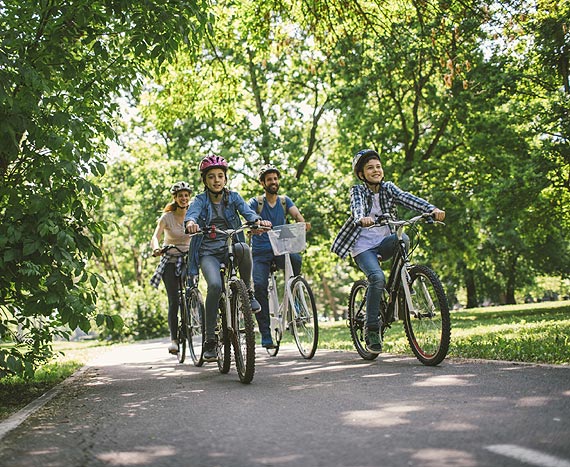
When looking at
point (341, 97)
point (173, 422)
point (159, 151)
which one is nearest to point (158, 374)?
point (173, 422)

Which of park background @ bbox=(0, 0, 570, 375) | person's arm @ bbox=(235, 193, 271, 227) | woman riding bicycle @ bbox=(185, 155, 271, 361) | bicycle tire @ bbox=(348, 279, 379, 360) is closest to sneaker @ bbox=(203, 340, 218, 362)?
woman riding bicycle @ bbox=(185, 155, 271, 361)

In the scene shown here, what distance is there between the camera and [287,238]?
8461mm

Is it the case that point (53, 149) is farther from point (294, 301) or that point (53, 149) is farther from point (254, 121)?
point (254, 121)

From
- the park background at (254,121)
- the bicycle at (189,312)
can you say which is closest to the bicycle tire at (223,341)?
the bicycle at (189,312)

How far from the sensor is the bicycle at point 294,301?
815cm

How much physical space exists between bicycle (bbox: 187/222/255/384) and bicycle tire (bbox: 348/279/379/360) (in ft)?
4.61

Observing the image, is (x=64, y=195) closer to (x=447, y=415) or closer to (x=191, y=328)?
(x=191, y=328)

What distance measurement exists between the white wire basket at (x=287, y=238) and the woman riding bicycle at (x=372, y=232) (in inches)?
41.8

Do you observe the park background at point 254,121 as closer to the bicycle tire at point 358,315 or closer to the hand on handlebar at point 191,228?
the hand on handlebar at point 191,228

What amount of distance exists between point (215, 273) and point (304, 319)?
1.64 meters

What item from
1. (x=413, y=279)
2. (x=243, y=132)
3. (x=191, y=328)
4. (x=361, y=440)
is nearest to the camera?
(x=361, y=440)

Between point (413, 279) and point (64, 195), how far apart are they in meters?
3.35

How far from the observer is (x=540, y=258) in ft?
133

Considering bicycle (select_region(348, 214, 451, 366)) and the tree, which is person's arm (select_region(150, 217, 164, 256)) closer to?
the tree
